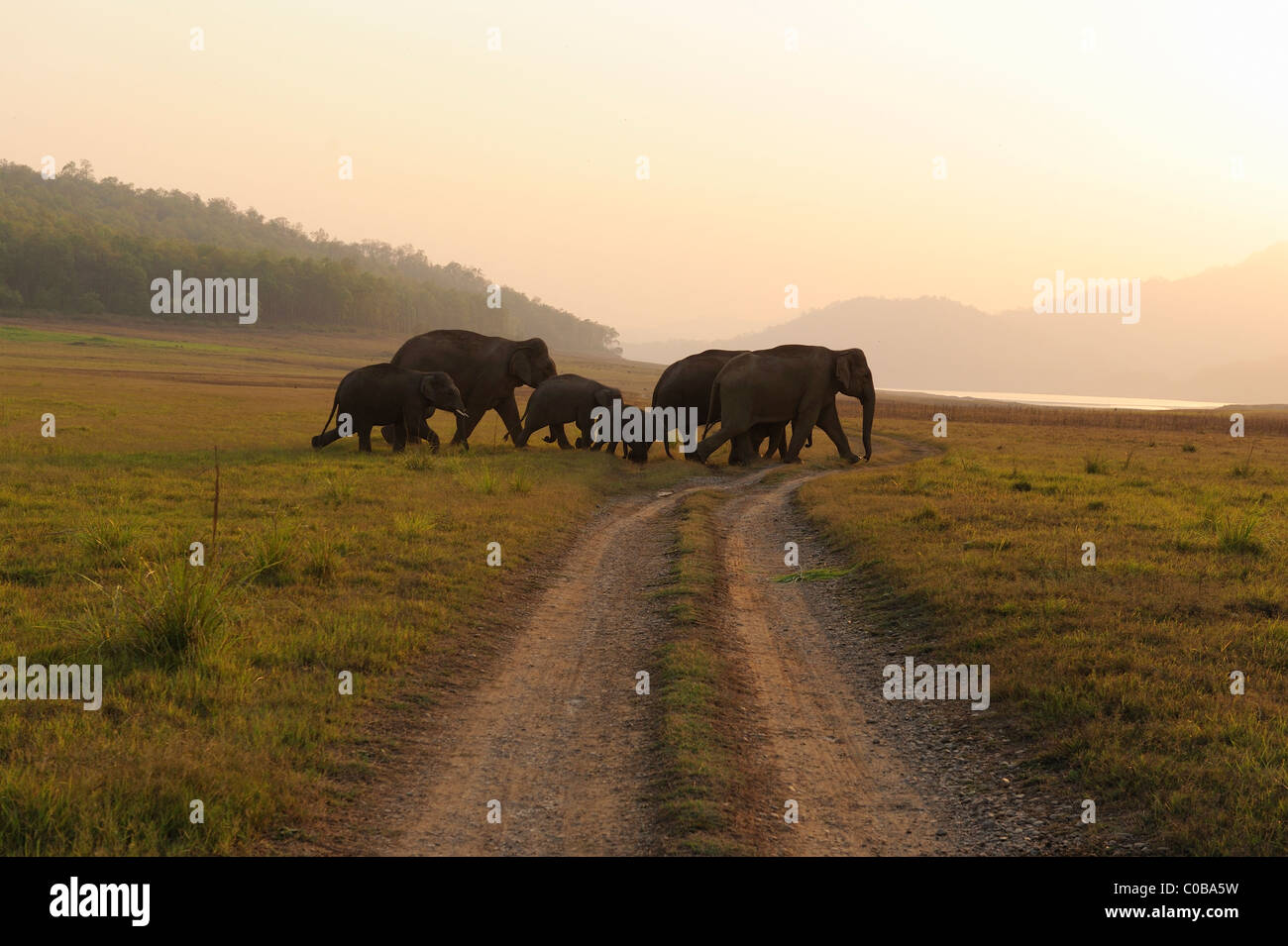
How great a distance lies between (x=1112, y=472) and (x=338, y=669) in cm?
2349

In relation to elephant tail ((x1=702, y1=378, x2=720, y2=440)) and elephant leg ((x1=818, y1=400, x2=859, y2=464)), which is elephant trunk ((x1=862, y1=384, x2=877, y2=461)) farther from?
elephant tail ((x1=702, y1=378, x2=720, y2=440))

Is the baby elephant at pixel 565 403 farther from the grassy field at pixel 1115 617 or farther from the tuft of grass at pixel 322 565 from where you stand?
the tuft of grass at pixel 322 565

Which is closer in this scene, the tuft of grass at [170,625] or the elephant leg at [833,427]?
the tuft of grass at [170,625]

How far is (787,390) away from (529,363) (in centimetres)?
800

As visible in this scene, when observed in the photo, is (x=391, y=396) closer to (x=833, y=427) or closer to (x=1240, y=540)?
(x=833, y=427)

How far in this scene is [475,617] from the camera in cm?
1159

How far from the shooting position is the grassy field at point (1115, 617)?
277 inches

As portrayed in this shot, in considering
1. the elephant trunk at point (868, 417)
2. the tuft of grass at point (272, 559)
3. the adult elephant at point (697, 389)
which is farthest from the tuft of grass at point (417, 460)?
the elephant trunk at point (868, 417)

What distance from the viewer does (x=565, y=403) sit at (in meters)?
30.8

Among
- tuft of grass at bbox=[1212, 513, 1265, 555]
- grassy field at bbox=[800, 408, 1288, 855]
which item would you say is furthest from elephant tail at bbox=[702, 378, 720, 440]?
tuft of grass at bbox=[1212, 513, 1265, 555]

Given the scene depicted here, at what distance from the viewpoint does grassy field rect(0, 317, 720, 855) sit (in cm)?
638

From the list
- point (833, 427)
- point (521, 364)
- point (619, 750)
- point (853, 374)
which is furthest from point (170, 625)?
point (853, 374)

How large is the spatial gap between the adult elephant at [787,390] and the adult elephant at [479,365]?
5.90 metres

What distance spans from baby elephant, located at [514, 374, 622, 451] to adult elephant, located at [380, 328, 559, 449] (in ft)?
1.59
